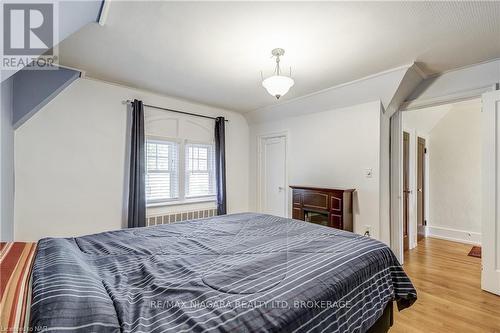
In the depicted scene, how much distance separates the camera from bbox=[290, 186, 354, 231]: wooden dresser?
326cm

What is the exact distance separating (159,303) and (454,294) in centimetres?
309

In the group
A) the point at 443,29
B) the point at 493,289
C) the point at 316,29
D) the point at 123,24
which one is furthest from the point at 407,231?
the point at 123,24

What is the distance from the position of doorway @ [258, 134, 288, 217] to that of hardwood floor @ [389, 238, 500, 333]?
7.20 ft

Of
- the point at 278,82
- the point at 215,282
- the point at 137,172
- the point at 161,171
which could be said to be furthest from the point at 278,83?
the point at 161,171

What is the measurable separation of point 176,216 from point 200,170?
939 millimetres

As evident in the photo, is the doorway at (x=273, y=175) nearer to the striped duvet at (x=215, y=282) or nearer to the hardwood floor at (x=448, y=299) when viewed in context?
the hardwood floor at (x=448, y=299)

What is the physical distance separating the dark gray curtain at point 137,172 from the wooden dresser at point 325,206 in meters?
2.38

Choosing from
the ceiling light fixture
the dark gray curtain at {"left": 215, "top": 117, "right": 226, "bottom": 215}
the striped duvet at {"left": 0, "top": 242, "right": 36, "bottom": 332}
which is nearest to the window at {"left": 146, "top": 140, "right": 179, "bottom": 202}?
the dark gray curtain at {"left": 215, "top": 117, "right": 226, "bottom": 215}

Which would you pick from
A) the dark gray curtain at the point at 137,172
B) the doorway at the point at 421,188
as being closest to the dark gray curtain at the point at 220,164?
the dark gray curtain at the point at 137,172

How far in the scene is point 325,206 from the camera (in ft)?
11.2

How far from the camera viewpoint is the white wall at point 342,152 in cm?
323

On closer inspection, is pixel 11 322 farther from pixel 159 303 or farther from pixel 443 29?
pixel 443 29

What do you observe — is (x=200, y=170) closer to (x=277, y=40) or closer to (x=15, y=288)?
(x=277, y=40)

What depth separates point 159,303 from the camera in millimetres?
928
